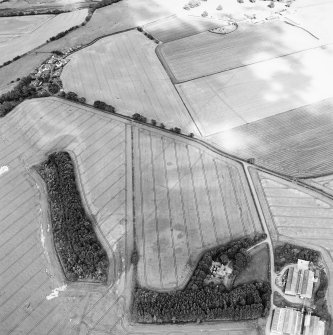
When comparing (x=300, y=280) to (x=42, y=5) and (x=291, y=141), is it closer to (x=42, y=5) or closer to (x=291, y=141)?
(x=291, y=141)

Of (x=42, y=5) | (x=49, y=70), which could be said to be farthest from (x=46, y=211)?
(x=42, y=5)

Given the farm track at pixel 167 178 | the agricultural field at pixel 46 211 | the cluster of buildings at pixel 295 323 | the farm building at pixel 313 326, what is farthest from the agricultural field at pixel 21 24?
the farm building at pixel 313 326

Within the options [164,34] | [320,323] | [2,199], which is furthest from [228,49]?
[320,323]

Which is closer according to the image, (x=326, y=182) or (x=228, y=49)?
(x=326, y=182)

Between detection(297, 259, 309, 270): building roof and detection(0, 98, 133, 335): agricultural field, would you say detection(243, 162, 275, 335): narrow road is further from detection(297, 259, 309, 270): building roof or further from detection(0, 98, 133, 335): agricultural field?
detection(0, 98, 133, 335): agricultural field

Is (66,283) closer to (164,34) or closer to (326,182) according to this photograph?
(326,182)

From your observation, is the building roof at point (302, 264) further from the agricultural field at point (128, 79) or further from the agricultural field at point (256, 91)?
the agricultural field at point (128, 79)
